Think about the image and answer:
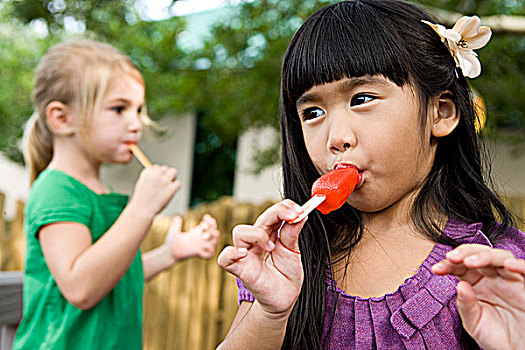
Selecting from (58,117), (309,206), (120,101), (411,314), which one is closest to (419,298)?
(411,314)

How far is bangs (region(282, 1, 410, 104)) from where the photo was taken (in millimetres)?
1271

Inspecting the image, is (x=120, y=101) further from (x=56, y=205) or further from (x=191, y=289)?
(x=191, y=289)

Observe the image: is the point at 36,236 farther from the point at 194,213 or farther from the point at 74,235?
the point at 194,213

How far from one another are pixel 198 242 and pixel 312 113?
112 cm

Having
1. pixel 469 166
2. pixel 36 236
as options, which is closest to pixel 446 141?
pixel 469 166

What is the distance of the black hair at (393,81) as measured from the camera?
1.29m

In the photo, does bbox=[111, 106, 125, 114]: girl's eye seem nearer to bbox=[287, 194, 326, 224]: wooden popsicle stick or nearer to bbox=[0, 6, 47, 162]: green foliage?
bbox=[287, 194, 326, 224]: wooden popsicle stick

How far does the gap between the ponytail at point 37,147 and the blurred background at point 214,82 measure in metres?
1.86

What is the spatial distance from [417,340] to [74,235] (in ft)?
3.77

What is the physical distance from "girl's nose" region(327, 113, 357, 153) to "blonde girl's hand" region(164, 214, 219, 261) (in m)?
1.10

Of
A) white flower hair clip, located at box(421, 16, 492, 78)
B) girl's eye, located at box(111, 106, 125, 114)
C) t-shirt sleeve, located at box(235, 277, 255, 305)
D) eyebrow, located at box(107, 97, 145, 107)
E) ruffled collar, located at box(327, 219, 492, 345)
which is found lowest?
t-shirt sleeve, located at box(235, 277, 255, 305)

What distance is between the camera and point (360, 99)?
1261mm

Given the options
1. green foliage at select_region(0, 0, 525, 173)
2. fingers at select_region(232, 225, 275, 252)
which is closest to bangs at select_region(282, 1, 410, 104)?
fingers at select_region(232, 225, 275, 252)

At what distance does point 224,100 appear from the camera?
5832 mm
